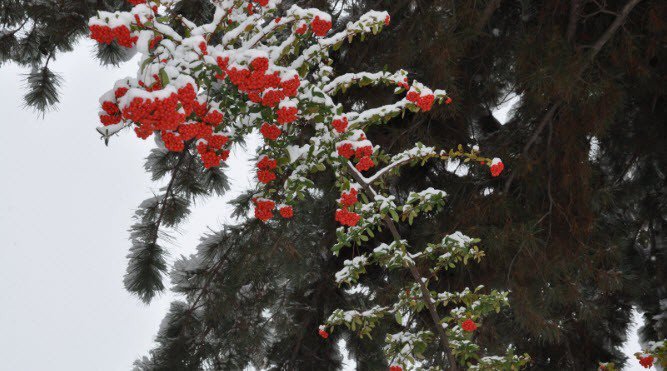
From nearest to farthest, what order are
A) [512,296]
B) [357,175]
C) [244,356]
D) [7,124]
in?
1. [357,175]
2. [512,296]
3. [244,356]
4. [7,124]

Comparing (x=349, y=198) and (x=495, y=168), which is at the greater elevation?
(x=495, y=168)

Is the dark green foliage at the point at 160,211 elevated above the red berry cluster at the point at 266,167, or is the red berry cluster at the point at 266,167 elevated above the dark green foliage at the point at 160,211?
the dark green foliage at the point at 160,211

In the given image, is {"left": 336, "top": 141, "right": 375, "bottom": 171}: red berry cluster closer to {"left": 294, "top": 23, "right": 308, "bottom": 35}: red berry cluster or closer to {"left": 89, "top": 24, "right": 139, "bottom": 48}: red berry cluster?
{"left": 294, "top": 23, "right": 308, "bottom": 35}: red berry cluster

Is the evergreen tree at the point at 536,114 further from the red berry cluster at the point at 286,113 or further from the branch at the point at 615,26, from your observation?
the red berry cluster at the point at 286,113

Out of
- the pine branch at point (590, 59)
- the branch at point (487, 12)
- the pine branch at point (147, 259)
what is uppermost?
the branch at point (487, 12)

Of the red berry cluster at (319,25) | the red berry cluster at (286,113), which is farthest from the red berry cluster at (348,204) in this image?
the red berry cluster at (319,25)

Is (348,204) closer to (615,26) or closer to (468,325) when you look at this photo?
(468,325)

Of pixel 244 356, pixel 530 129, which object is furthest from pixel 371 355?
pixel 530 129

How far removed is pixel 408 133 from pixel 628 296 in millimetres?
2510

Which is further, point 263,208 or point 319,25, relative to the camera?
point 263,208

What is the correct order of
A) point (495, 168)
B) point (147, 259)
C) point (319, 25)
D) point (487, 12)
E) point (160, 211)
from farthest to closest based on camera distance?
1. point (160, 211)
2. point (147, 259)
3. point (487, 12)
4. point (495, 168)
5. point (319, 25)

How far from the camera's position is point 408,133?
10.7 feet

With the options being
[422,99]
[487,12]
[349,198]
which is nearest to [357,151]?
[349,198]

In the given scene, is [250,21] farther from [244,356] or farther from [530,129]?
[244,356]
